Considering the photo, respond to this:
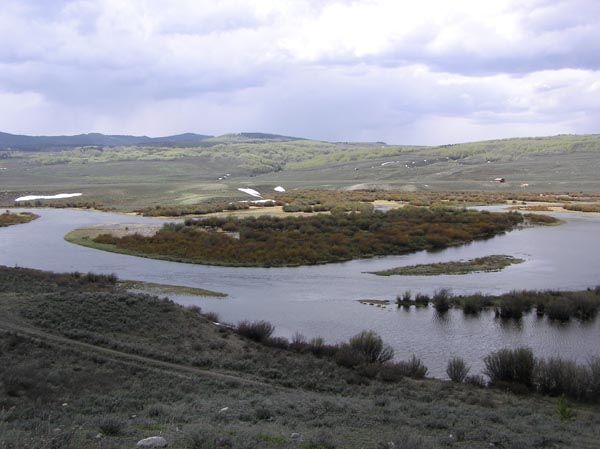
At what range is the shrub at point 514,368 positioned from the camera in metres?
15.0

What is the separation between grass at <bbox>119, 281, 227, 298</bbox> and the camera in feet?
→ 86.3

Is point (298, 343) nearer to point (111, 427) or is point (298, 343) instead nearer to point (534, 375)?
point (534, 375)

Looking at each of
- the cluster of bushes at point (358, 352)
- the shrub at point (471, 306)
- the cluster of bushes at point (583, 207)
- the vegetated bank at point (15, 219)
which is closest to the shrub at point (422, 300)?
the shrub at point (471, 306)

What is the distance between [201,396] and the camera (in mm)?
12031

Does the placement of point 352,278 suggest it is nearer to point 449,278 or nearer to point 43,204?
point 449,278

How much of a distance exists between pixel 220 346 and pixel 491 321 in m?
9.39

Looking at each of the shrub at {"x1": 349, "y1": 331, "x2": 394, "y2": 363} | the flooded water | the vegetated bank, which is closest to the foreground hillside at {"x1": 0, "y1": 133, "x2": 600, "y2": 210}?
the vegetated bank

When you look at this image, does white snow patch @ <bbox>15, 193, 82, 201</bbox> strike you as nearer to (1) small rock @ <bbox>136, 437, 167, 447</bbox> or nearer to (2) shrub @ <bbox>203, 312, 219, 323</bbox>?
(2) shrub @ <bbox>203, 312, 219, 323</bbox>

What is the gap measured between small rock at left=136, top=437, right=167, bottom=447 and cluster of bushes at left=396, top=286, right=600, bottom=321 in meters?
16.3

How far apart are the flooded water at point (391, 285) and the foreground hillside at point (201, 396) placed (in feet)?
9.97

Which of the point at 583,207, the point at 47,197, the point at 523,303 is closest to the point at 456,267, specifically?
the point at 523,303

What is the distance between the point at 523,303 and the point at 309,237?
19.4 metres

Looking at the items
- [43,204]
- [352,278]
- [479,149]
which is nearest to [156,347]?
[352,278]

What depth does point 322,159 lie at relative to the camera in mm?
172625
